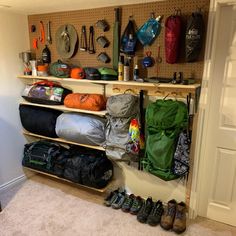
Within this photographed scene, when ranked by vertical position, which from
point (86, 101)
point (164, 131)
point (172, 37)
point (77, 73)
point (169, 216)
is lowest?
point (169, 216)

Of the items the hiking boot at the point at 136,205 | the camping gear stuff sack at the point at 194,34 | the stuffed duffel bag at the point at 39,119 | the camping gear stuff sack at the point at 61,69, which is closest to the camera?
the camping gear stuff sack at the point at 194,34

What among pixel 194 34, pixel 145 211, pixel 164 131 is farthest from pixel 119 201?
pixel 194 34

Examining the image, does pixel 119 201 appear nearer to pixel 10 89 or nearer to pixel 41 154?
pixel 41 154

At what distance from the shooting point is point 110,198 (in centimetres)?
259

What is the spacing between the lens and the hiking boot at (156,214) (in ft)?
7.34

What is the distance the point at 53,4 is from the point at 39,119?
4.20ft

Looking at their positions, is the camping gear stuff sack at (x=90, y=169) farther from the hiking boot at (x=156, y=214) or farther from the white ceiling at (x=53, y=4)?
the white ceiling at (x=53, y=4)

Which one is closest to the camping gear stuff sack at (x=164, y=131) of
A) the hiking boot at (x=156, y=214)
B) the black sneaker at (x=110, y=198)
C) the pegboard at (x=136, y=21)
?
the pegboard at (x=136, y=21)

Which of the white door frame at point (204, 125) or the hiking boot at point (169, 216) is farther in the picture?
the hiking boot at point (169, 216)

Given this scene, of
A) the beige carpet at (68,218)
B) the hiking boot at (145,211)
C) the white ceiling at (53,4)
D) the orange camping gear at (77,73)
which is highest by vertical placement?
the white ceiling at (53,4)

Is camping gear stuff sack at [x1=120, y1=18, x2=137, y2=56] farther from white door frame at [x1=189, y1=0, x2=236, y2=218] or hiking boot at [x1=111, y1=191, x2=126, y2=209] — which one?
hiking boot at [x1=111, y1=191, x2=126, y2=209]

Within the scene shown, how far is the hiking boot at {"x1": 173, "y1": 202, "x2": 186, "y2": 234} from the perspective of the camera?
213cm

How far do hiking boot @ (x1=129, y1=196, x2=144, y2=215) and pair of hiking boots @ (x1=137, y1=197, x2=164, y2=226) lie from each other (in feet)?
0.14

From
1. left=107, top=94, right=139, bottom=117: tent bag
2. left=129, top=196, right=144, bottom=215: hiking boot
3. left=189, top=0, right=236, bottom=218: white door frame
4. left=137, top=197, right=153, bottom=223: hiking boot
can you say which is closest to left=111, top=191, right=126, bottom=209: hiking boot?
left=129, top=196, right=144, bottom=215: hiking boot
